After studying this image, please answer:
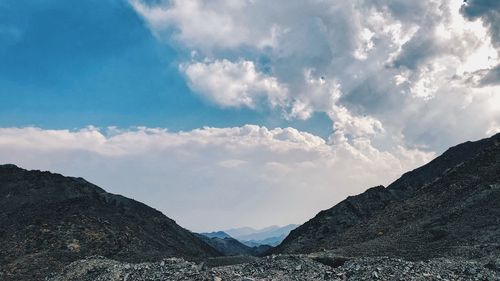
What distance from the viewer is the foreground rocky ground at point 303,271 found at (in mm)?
21141

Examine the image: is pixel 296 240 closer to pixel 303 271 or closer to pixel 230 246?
pixel 303 271

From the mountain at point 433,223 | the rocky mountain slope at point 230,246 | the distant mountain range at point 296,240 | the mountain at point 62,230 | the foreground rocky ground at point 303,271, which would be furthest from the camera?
the rocky mountain slope at point 230,246

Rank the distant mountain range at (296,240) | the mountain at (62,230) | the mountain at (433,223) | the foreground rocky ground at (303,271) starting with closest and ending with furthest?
the foreground rocky ground at (303,271) → the distant mountain range at (296,240) → the mountain at (433,223) → the mountain at (62,230)

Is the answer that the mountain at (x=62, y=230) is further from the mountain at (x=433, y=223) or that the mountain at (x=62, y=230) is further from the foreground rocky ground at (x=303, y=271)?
the foreground rocky ground at (x=303, y=271)

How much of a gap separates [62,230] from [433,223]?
44024 millimetres

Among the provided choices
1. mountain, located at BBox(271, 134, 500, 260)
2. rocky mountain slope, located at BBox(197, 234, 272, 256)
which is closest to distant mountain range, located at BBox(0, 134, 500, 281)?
mountain, located at BBox(271, 134, 500, 260)

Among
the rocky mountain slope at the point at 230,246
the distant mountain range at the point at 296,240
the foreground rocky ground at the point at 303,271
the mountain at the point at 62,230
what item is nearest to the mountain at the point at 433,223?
the distant mountain range at the point at 296,240

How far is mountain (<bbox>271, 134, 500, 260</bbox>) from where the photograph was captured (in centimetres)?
3741

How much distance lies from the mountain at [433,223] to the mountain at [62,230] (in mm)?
21325

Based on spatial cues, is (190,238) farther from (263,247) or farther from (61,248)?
(263,247)

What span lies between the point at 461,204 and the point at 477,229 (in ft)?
27.1

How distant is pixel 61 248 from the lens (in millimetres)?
53656

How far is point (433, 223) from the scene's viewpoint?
4512cm

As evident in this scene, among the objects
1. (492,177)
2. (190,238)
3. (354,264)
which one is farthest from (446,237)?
(190,238)
